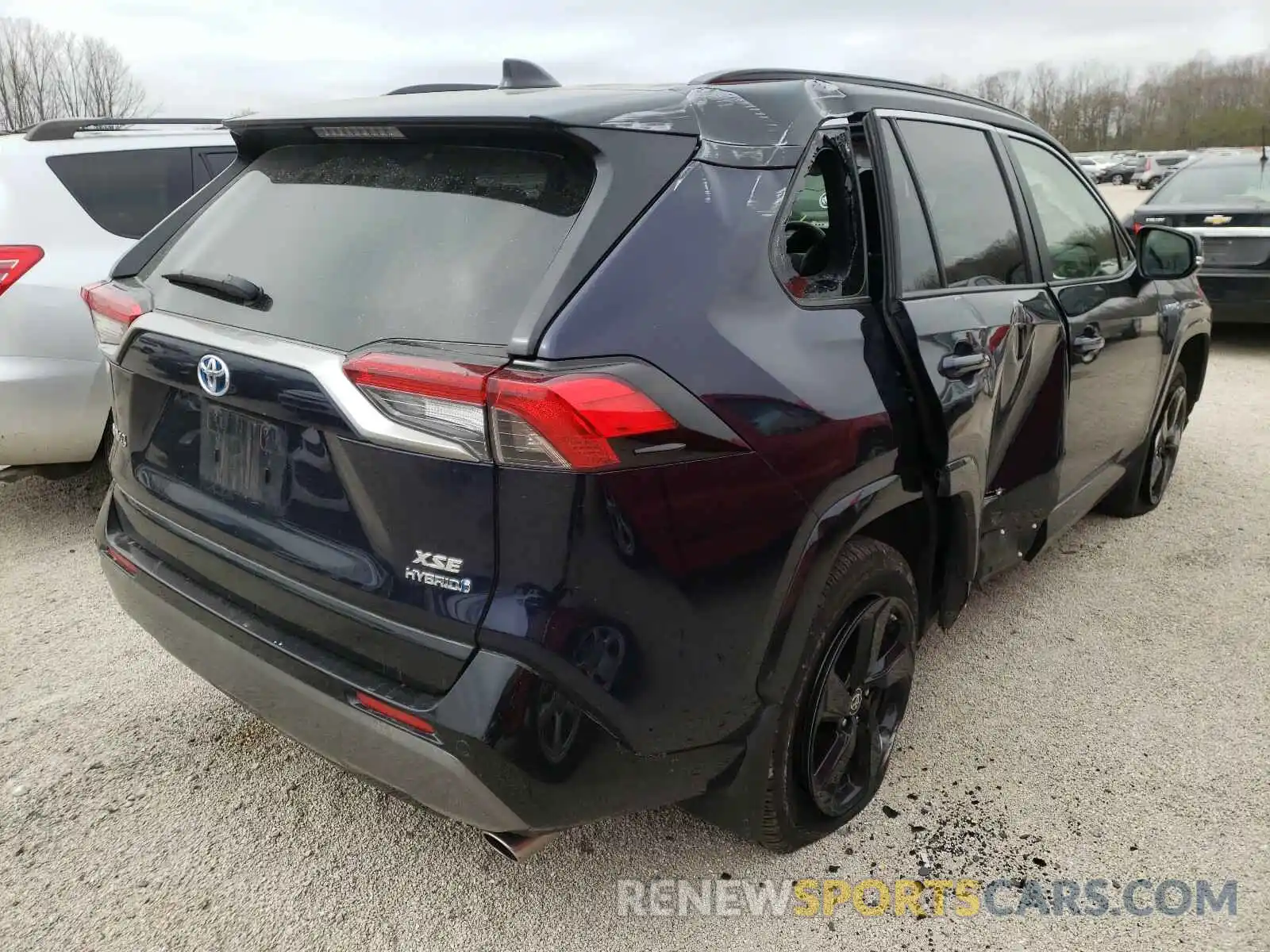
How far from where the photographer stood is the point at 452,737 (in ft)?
5.70

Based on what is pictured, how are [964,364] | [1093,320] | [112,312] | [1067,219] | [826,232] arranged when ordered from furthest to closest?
[1067,219] < [1093,320] < [964,364] < [112,312] < [826,232]

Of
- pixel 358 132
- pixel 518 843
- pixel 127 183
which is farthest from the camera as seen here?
pixel 127 183

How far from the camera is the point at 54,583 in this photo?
13.1 ft

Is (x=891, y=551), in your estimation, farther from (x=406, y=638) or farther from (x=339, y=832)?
(x=339, y=832)

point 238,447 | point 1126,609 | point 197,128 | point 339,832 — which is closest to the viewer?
point 238,447

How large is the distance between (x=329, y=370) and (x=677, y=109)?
849mm

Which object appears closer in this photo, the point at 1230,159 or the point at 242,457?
the point at 242,457

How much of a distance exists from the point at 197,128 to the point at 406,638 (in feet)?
14.5

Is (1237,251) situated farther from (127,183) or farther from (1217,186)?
(127,183)

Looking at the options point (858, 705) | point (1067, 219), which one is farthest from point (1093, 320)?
point (858, 705)

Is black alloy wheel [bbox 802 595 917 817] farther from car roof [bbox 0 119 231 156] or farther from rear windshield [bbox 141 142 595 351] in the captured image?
car roof [bbox 0 119 231 156]

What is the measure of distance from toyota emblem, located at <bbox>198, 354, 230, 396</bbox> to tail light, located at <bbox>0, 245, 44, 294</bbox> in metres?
2.60

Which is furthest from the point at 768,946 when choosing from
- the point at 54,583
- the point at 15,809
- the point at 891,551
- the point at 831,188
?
the point at 54,583

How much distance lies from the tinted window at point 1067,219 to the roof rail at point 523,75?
5.44ft
